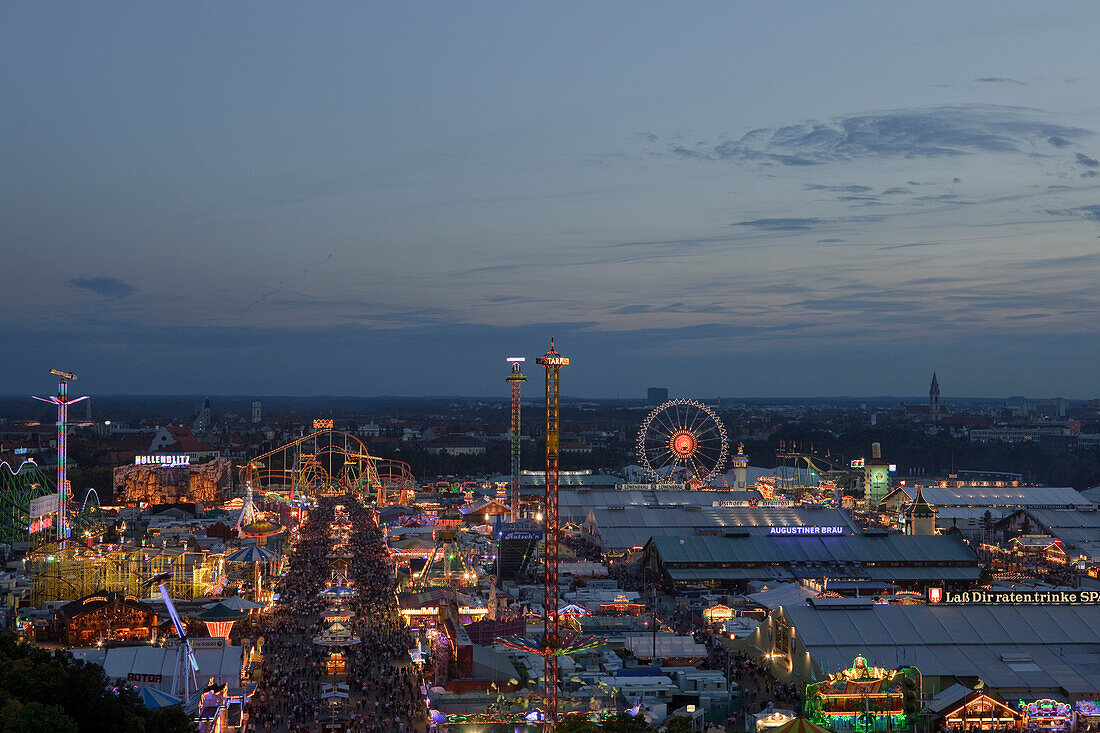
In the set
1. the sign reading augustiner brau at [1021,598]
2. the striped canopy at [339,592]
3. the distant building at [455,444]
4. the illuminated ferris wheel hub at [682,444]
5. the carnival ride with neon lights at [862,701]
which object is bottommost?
the carnival ride with neon lights at [862,701]

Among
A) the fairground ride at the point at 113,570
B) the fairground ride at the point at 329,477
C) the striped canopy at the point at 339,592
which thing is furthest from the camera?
the fairground ride at the point at 329,477

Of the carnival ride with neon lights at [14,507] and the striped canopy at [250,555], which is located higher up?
the carnival ride with neon lights at [14,507]

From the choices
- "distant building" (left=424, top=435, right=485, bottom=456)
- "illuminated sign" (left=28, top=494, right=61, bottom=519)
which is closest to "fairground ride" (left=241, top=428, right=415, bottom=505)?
"illuminated sign" (left=28, top=494, right=61, bottom=519)

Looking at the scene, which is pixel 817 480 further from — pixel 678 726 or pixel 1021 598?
pixel 678 726

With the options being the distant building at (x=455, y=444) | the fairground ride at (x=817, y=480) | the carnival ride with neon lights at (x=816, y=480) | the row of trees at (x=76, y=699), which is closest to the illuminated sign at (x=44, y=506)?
the row of trees at (x=76, y=699)

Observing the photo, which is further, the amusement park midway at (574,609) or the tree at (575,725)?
the amusement park midway at (574,609)

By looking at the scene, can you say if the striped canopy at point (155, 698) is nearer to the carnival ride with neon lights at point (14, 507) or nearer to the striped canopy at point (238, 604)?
the striped canopy at point (238, 604)

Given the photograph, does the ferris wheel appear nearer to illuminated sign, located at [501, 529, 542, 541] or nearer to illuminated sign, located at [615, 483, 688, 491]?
illuminated sign, located at [615, 483, 688, 491]
